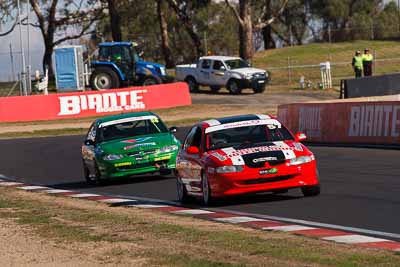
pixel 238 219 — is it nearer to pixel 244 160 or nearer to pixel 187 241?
pixel 244 160

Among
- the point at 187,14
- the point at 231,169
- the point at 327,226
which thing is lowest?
the point at 327,226

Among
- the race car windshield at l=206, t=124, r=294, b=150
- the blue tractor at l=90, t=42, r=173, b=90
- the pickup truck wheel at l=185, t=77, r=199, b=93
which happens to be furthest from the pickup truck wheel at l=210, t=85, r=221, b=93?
the race car windshield at l=206, t=124, r=294, b=150

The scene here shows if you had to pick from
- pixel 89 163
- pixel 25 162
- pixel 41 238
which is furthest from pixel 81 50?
pixel 41 238

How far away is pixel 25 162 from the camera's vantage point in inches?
1161

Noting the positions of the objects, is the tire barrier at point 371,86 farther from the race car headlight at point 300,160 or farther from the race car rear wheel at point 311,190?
the race car headlight at point 300,160

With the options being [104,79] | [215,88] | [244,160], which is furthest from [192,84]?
[244,160]

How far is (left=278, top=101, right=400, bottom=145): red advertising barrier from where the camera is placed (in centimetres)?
2423

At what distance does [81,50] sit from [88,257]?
47.0 m

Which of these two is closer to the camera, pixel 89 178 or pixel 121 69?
pixel 89 178

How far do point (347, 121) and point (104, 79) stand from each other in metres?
26.1

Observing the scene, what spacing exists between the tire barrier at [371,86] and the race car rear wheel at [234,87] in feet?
48.8

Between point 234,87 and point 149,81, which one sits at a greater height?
point 149,81

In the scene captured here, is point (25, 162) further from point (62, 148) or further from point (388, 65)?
point (388, 65)

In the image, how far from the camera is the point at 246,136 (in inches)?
626
